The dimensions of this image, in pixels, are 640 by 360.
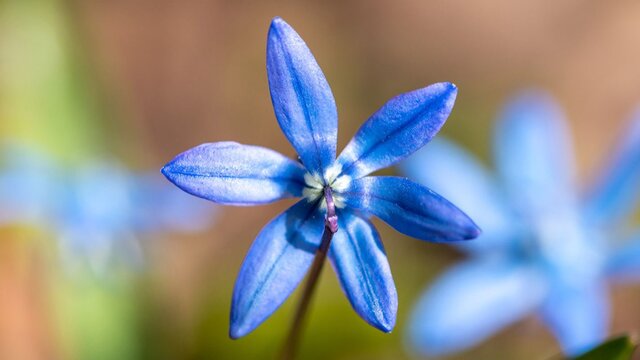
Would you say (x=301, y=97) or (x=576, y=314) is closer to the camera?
(x=301, y=97)

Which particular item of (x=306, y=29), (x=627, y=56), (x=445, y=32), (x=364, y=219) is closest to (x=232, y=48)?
(x=306, y=29)

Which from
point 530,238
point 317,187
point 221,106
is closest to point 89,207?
point 221,106

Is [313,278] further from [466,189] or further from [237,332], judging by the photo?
[466,189]

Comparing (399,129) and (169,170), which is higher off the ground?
(399,129)

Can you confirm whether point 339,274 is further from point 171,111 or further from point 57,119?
point 171,111

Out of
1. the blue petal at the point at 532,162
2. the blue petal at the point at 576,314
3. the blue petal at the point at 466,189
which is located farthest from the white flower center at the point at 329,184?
the blue petal at the point at 532,162

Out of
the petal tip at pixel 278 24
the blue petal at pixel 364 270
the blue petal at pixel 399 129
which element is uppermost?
the petal tip at pixel 278 24

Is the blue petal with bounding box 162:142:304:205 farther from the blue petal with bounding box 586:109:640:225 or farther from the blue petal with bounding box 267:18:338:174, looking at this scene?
the blue petal with bounding box 586:109:640:225

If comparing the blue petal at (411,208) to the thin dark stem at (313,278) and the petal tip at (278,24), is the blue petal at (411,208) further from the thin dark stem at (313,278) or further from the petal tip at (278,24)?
the petal tip at (278,24)

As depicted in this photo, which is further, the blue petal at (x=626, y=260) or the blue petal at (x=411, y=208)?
the blue petal at (x=626, y=260)
